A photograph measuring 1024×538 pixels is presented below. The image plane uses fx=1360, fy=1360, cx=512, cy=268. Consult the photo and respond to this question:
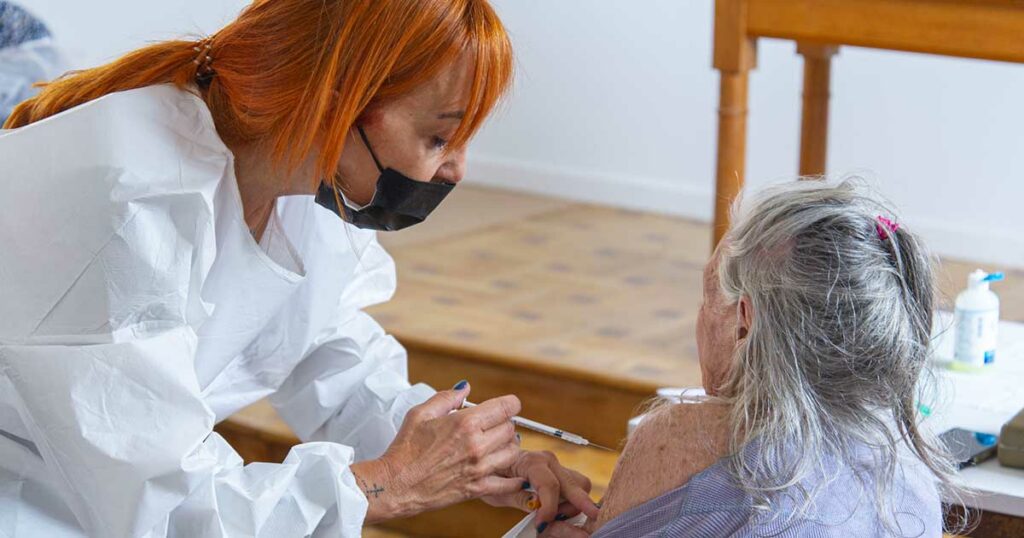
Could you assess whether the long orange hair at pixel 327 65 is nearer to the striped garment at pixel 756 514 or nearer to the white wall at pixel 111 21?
the striped garment at pixel 756 514

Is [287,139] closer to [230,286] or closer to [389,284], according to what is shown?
[230,286]

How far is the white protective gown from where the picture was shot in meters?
1.53

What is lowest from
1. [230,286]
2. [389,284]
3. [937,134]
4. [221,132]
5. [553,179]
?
[553,179]

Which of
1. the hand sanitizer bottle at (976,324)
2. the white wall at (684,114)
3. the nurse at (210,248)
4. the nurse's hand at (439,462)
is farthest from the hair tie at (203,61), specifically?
the white wall at (684,114)

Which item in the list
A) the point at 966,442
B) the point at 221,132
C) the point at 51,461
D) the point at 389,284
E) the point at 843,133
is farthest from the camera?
the point at 843,133

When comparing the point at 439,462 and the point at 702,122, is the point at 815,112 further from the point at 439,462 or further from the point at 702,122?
the point at 439,462

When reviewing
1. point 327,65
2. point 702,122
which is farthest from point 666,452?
point 702,122

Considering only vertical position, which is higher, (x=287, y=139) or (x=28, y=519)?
(x=287, y=139)

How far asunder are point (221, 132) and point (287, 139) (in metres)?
0.13

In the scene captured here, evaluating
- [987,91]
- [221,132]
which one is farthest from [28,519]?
[987,91]

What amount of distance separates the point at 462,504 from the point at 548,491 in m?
1.41

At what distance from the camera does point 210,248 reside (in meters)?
1.63

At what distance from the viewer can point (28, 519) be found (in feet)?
5.33

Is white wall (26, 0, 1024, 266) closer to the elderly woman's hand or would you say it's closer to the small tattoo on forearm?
the elderly woman's hand
